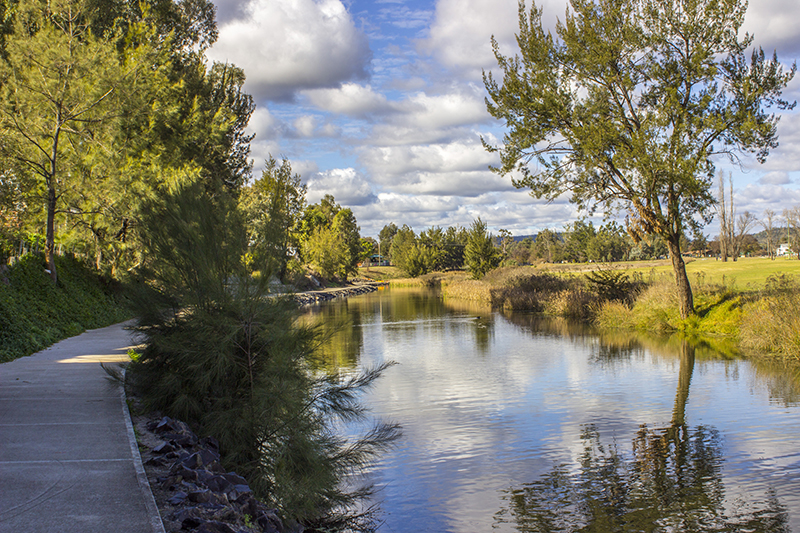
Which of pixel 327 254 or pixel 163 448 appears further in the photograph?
pixel 327 254

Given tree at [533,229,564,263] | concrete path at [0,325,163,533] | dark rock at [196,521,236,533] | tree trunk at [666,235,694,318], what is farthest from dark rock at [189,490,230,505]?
tree at [533,229,564,263]

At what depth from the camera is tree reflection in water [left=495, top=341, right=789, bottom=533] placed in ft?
22.9

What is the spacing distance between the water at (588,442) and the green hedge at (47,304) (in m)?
7.08

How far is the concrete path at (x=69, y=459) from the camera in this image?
4562mm

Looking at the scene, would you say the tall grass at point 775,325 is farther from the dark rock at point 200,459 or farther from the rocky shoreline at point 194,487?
the dark rock at point 200,459

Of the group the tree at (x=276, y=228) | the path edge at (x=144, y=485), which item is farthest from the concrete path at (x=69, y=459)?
the tree at (x=276, y=228)

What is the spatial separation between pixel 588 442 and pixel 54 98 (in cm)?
2032

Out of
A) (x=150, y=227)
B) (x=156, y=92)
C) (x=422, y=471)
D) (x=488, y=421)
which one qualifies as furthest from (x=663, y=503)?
(x=156, y=92)

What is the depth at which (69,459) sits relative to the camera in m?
5.93

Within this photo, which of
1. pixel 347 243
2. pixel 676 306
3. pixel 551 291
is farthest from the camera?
pixel 347 243

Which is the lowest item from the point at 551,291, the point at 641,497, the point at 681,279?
the point at 641,497

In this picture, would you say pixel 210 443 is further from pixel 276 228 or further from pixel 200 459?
pixel 276 228

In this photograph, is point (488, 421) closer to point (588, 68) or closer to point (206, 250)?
point (206, 250)

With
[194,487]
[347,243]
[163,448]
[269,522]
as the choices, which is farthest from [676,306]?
[347,243]
